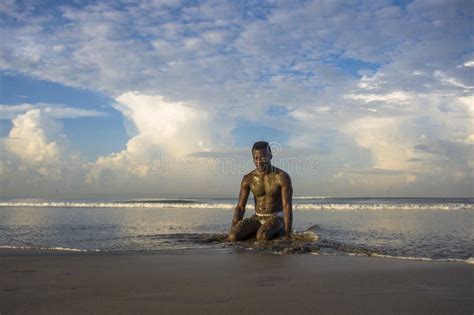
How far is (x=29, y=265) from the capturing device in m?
5.18

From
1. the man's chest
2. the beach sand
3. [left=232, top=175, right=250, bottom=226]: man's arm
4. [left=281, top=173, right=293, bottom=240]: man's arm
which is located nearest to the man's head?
the man's chest

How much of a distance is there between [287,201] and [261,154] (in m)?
1.11

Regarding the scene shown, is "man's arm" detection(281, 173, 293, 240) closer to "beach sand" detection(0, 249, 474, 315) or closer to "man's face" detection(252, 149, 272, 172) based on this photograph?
"man's face" detection(252, 149, 272, 172)

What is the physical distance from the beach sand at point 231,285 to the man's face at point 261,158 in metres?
3.22

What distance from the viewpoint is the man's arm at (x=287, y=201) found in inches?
335

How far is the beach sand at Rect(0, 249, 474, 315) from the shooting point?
3.20 meters

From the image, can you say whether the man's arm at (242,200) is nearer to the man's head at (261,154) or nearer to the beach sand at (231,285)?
the man's head at (261,154)

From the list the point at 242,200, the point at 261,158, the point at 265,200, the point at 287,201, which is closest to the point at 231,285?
the point at 287,201

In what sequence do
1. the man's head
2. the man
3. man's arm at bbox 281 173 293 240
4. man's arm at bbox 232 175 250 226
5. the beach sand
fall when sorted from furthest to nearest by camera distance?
man's arm at bbox 232 175 250 226
the man's head
the man
man's arm at bbox 281 173 293 240
the beach sand

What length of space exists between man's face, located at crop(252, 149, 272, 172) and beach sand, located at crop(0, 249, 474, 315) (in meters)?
3.22

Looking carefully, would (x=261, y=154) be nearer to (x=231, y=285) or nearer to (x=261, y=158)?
(x=261, y=158)

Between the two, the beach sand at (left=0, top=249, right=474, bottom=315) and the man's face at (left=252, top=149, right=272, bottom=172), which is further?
the man's face at (left=252, top=149, right=272, bottom=172)

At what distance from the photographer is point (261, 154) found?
29.2 ft

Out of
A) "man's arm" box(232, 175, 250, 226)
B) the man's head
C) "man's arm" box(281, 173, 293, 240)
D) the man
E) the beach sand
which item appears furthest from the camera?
"man's arm" box(232, 175, 250, 226)
